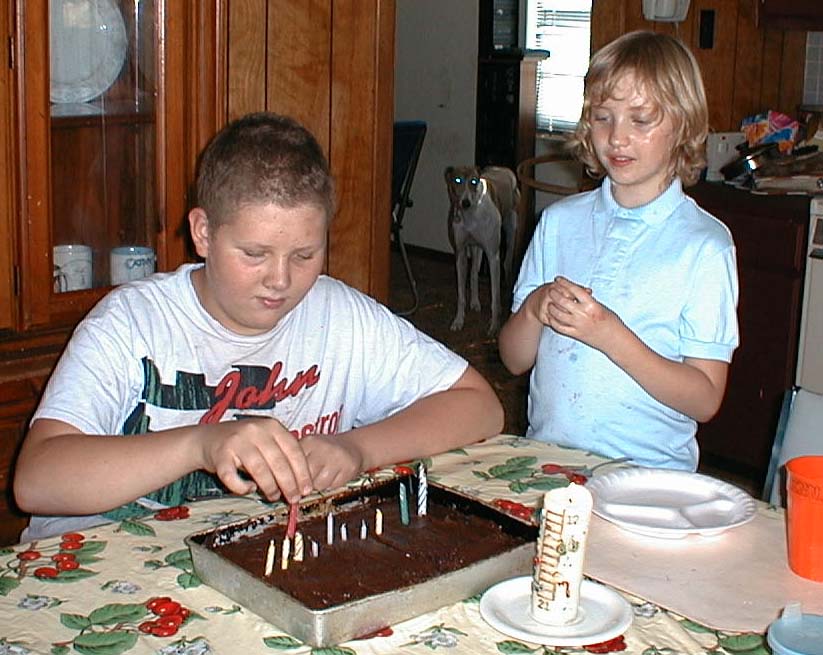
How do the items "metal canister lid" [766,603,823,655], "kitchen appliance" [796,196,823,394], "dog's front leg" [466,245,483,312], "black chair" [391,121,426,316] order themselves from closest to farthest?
"metal canister lid" [766,603,823,655] → "kitchen appliance" [796,196,823,394] → "black chair" [391,121,426,316] → "dog's front leg" [466,245,483,312]

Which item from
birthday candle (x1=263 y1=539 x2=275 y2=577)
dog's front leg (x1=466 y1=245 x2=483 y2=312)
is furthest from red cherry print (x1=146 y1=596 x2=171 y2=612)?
dog's front leg (x1=466 y1=245 x2=483 y2=312)

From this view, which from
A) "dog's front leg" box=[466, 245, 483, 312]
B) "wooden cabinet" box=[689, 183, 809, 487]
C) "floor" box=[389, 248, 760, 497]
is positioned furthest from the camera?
"dog's front leg" box=[466, 245, 483, 312]

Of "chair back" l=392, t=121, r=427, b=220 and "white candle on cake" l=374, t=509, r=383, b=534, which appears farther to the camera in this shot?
"chair back" l=392, t=121, r=427, b=220

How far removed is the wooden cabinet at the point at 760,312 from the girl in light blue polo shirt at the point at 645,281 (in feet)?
Result: 5.37

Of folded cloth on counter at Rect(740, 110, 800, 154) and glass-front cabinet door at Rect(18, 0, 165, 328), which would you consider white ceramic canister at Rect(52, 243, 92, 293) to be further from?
folded cloth on counter at Rect(740, 110, 800, 154)

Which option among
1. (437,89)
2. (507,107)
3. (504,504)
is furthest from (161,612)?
(437,89)

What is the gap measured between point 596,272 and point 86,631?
1.09 meters

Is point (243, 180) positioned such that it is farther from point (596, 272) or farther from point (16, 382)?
point (16, 382)

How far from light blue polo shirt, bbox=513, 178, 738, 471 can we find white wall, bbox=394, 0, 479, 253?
15.9 ft

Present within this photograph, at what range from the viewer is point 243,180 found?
1597 mm

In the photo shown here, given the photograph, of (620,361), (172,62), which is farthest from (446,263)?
(620,361)

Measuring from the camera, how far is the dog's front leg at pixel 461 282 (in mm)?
5805

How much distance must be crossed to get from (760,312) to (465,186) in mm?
2244

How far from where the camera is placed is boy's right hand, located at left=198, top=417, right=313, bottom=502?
4.42 feet
